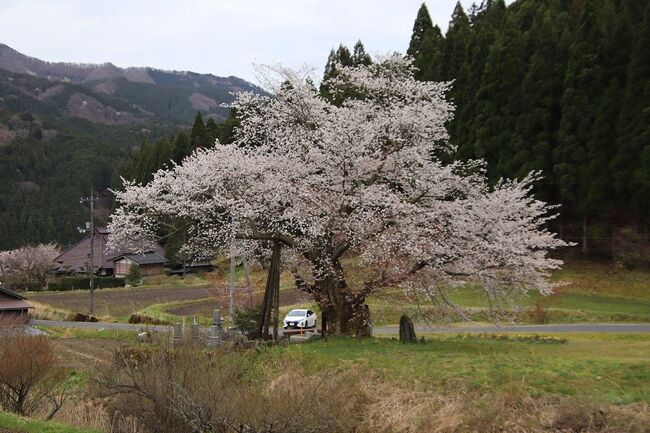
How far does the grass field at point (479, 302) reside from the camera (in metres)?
24.8

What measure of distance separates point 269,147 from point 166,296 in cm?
2610

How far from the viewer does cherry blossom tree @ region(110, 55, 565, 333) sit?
14914mm

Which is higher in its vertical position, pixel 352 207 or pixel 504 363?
pixel 352 207

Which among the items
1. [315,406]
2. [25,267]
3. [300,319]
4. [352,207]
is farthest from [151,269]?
[315,406]

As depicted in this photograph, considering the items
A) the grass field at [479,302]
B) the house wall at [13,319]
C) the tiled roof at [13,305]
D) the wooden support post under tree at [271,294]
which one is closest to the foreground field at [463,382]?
the wooden support post under tree at [271,294]

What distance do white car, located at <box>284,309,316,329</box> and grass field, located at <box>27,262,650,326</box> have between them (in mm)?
1082

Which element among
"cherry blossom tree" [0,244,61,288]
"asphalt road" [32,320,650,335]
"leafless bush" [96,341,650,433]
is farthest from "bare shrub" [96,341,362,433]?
"cherry blossom tree" [0,244,61,288]

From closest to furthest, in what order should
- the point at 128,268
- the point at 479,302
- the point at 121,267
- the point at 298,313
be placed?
1. the point at 298,313
2. the point at 479,302
3. the point at 128,268
4. the point at 121,267

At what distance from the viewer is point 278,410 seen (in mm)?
9031

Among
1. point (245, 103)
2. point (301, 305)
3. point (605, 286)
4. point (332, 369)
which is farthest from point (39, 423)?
point (605, 286)

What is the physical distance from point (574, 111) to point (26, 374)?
2748 centimetres

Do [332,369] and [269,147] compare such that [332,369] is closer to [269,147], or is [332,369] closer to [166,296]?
[269,147]

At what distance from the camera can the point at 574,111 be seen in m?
31.1

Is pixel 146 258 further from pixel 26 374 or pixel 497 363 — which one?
pixel 497 363
